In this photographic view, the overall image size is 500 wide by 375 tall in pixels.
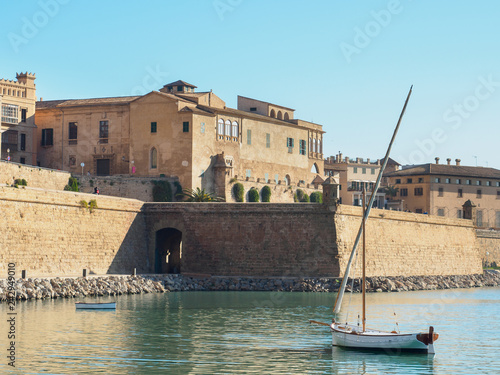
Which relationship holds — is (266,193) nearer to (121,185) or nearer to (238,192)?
(238,192)

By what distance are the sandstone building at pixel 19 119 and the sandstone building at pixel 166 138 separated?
1311mm

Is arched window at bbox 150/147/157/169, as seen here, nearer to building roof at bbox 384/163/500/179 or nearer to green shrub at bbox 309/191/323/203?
green shrub at bbox 309/191/323/203

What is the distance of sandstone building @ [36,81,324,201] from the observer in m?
56.2

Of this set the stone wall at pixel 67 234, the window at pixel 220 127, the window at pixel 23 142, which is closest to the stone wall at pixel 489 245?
the window at pixel 220 127

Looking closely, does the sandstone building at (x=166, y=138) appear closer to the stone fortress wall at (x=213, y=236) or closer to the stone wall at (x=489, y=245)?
the stone fortress wall at (x=213, y=236)

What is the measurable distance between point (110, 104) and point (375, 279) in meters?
23.7

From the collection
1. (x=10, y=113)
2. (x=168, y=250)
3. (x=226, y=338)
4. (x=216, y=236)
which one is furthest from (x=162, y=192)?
(x=226, y=338)

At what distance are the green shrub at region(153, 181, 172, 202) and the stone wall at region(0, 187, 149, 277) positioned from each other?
7941 mm

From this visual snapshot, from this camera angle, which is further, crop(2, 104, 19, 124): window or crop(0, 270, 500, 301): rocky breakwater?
crop(2, 104, 19, 124): window

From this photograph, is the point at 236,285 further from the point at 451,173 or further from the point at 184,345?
the point at 451,173

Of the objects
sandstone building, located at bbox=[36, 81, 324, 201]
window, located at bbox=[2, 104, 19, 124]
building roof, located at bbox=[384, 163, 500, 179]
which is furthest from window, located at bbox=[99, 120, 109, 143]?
building roof, located at bbox=[384, 163, 500, 179]

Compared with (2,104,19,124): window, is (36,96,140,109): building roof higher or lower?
higher

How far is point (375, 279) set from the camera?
149ft

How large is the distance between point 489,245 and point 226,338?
49.5 meters
